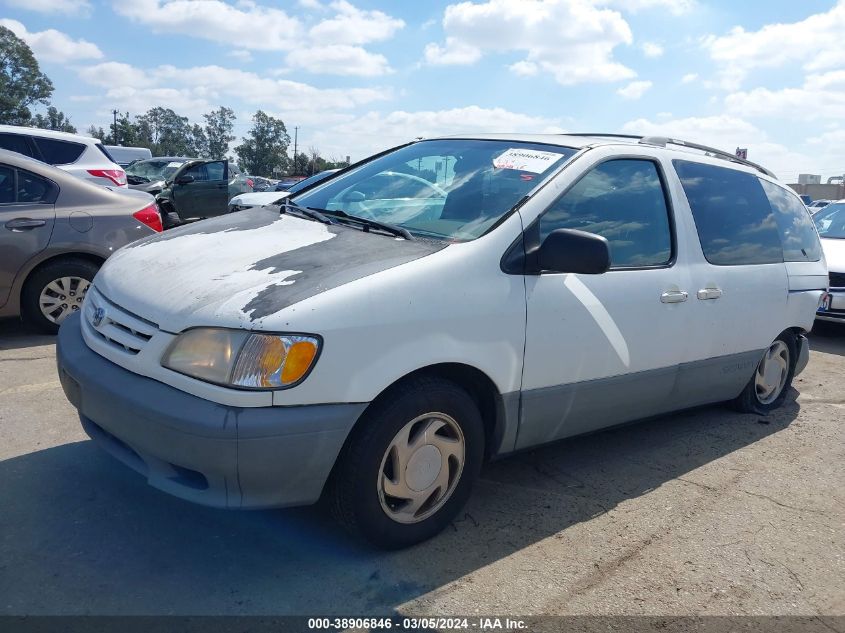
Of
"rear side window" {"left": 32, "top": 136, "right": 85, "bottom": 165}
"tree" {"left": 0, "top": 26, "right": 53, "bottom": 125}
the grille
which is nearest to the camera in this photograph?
the grille

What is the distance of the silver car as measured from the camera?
5.46m

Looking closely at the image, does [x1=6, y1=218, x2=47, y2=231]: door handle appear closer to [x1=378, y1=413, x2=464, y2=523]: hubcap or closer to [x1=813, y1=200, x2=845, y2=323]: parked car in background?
[x1=378, y1=413, x2=464, y2=523]: hubcap

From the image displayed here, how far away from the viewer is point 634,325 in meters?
3.41

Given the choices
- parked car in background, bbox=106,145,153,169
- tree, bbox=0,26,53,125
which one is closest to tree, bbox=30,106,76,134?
tree, bbox=0,26,53,125

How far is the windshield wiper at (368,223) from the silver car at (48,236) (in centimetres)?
302

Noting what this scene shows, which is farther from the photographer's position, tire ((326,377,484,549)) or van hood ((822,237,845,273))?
van hood ((822,237,845,273))

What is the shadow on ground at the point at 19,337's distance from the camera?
18.1ft

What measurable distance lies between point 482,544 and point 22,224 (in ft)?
14.9

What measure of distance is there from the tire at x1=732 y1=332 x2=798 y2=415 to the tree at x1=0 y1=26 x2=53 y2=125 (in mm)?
87171

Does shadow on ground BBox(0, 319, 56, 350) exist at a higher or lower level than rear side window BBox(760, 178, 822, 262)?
lower

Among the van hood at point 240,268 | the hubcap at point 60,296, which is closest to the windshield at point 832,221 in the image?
the van hood at point 240,268

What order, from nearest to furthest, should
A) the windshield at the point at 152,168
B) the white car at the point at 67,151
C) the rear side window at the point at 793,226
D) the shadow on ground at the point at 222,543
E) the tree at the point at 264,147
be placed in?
the shadow on ground at the point at 222,543 → the rear side window at the point at 793,226 → the white car at the point at 67,151 → the windshield at the point at 152,168 → the tree at the point at 264,147

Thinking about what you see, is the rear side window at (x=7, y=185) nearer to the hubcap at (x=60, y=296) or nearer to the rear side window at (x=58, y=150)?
the hubcap at (x=60, y=296)

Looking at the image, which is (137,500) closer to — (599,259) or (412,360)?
(412,360)
